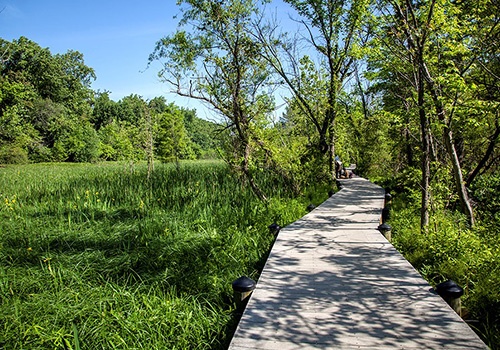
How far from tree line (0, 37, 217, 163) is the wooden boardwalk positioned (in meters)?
16.9

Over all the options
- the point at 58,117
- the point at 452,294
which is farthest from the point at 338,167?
the point at 58,117

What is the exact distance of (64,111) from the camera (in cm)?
3366

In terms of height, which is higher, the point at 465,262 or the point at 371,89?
the point at 371,89

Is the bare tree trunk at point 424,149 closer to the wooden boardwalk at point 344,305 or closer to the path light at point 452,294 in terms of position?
the wooden boardwalk at point 344,305

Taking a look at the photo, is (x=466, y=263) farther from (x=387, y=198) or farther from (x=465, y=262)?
(x=387, y=198)

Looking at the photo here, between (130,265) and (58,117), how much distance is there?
32.8 meters

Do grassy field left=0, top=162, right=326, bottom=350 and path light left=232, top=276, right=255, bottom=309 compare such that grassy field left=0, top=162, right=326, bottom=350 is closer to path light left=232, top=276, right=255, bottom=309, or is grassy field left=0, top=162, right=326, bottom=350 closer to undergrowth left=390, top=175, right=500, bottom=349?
path light left=232, top=276, right=255, bottom=309

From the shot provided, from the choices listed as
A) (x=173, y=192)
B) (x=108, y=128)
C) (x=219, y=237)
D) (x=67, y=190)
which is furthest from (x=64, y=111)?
(x=219, y=237)

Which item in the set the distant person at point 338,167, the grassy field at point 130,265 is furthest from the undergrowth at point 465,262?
the distant person at point 338,167

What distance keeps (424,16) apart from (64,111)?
35.5m

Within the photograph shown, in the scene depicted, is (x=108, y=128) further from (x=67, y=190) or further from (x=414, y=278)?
(x=414, y=278)

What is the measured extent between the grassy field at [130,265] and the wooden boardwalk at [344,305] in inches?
16.9

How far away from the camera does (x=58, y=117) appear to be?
31656 millimetres

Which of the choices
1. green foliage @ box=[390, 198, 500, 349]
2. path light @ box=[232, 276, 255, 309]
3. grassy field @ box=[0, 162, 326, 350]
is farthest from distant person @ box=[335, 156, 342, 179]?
path light @ box=[232, 276, 255, 309]
